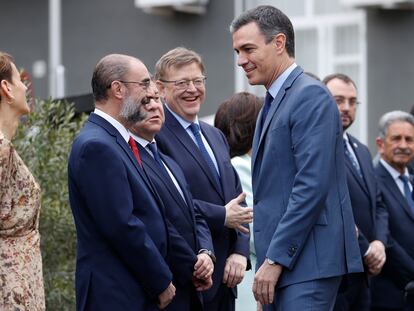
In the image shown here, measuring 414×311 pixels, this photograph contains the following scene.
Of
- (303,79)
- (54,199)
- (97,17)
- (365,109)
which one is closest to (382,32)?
(365,109)

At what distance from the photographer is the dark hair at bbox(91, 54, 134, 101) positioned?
6.31 metres

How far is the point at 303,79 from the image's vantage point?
6094mm

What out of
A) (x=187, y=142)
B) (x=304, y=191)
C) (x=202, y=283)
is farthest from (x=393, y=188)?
(x=304, y=191)

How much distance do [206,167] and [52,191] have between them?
170 cm

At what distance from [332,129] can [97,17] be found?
11.8 meters

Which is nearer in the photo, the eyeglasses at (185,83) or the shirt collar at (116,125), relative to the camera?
the shirt collar at (116,125)

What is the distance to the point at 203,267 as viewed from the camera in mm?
6367

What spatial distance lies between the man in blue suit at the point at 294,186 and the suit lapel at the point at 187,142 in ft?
2.86

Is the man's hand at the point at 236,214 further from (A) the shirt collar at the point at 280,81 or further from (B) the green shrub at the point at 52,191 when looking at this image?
(B) the green shrub at the point at 52,191

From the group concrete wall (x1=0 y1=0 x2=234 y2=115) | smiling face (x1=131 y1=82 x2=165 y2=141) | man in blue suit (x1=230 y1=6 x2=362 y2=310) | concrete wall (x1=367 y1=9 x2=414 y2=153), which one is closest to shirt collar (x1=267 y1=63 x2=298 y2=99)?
man in blue suit (x1=230 y1=6 x2=362 y2=310)

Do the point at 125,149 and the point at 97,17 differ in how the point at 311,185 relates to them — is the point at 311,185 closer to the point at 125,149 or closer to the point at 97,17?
the point at 125,149

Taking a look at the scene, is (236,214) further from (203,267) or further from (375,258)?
(375,258)

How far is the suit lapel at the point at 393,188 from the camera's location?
8.88 meters

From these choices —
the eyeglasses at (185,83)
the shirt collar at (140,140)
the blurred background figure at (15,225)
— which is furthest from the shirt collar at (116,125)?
the eyeglasses at (185,83)
